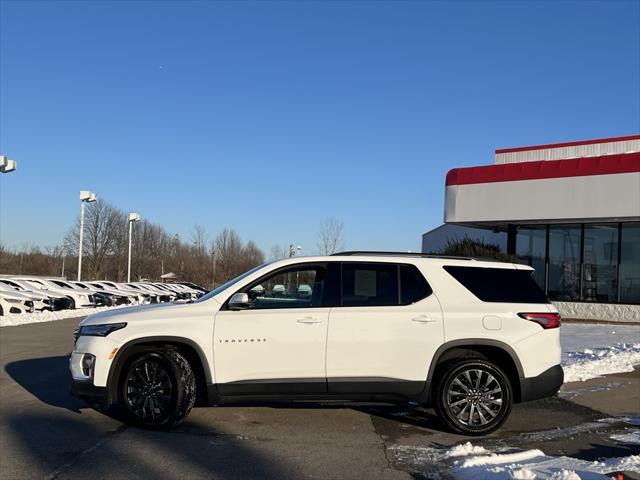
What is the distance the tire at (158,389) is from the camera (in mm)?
6445

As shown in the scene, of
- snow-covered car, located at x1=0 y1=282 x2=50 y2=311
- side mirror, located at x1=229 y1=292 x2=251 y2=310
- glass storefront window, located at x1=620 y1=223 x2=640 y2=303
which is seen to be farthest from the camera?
snow-covered car, located at x1=0 y1=282 x2=50 y2=311

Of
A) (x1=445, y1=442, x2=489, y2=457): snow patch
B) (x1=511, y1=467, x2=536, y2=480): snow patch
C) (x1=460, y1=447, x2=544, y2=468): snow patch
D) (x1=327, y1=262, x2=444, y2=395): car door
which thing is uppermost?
(x1=327, y1=262, x2=444, y2=395): car door

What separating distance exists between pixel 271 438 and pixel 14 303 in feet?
65.4

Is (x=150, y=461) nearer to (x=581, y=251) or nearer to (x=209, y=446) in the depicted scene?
(x=209, y=446)

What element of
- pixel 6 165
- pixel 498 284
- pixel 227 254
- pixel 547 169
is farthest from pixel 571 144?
pixel 227 254

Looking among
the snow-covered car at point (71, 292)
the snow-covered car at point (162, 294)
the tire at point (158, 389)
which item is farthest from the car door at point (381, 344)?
the snow-covered car at point (162, 294)

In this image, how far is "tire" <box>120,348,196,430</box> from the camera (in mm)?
6445

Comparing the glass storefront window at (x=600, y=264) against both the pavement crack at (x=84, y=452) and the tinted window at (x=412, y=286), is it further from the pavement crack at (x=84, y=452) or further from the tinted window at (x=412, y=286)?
the pavement crack at (x=84, y=452)

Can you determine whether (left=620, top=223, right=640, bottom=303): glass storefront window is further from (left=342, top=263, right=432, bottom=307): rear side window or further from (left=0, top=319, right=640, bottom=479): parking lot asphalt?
(left=342, top=263, right=432, bottom=307): rear side window

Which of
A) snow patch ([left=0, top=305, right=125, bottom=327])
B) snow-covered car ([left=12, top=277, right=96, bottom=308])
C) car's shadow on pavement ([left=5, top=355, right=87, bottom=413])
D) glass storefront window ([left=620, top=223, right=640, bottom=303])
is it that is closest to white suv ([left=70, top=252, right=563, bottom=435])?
car's shadow on pavement ([left=5, top=355, right=87, bottom=413])

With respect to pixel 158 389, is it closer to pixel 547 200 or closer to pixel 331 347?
pixel 331 347

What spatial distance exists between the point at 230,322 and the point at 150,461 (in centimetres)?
160

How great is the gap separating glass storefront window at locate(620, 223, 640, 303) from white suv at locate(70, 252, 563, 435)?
52.0 ft

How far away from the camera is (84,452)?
225 inches
